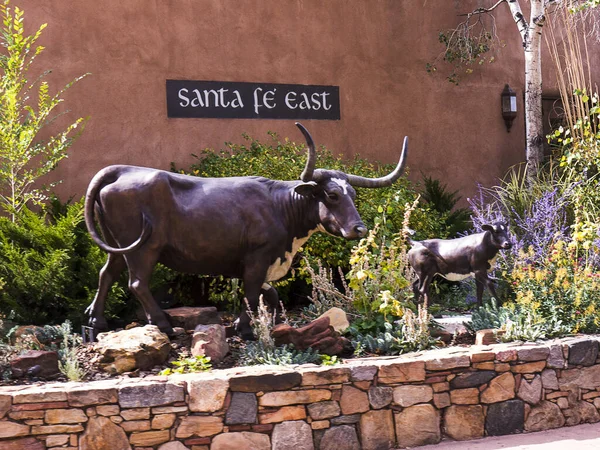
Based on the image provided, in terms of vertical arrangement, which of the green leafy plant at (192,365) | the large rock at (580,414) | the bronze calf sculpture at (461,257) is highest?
the bronze calf sculpture at (461,257)

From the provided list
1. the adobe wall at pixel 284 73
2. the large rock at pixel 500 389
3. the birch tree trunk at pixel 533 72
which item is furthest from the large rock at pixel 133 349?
the birch tree trunk at pixel 533 72

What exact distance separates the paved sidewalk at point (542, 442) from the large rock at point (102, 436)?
6.58 feet

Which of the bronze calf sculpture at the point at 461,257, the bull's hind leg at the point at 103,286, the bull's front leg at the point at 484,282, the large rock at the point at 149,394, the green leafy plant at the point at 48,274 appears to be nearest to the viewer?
the large rock at the point at 149,394

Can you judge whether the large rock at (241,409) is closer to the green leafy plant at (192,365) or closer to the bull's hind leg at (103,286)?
the green leafy plant at (192,365)

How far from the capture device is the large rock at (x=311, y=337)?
5.73 metres

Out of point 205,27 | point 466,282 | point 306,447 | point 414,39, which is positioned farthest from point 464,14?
point 306,447

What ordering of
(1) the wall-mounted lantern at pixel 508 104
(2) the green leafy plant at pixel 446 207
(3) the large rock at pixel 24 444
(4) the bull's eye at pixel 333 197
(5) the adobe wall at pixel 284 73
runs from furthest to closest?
(1) the wall-mounted lantern at pixel 508 104 → (2) the green leafy plant at pixel 446 207 → (5) the adobe wall at pixel 284 73 → (4) the bull's eye at pixel 333 197 → (3) the large rock at pixel 24 444

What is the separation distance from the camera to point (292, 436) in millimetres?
5238

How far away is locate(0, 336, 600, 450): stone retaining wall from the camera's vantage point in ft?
16.2

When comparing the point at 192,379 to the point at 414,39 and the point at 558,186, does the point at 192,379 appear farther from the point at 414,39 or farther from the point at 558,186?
the point at 414,39

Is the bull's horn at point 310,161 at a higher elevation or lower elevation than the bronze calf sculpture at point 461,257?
higher

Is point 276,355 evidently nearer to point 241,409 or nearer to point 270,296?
point 241,409

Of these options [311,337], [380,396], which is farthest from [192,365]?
[380,396]

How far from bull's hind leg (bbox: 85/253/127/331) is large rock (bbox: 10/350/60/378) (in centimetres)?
66
